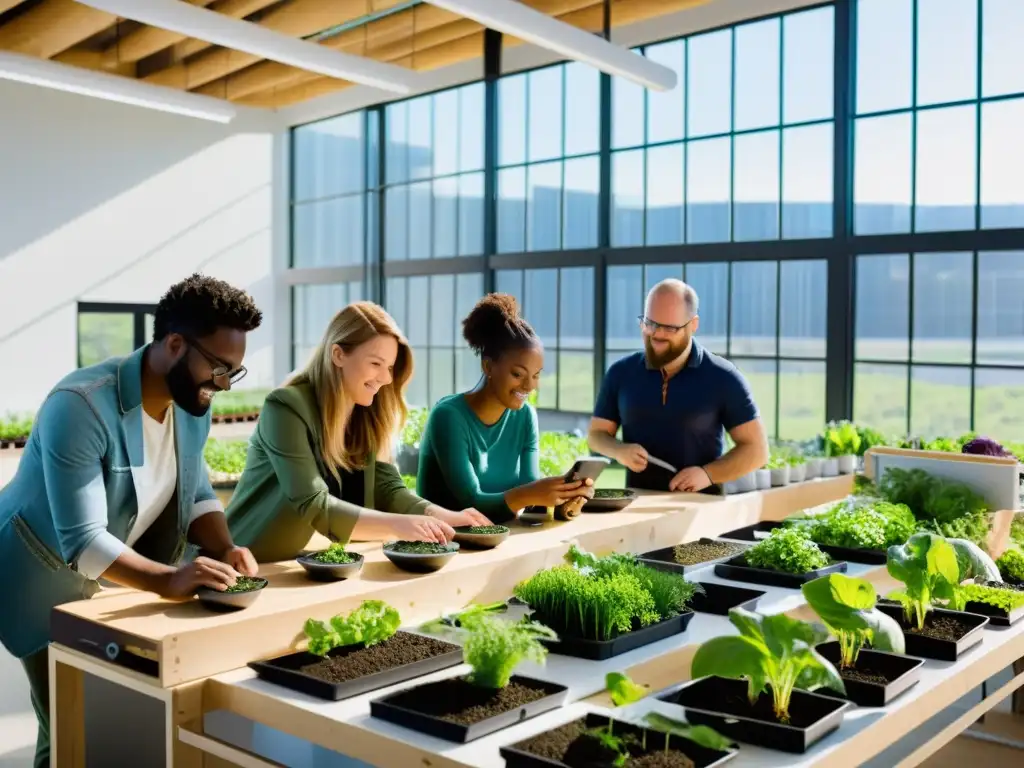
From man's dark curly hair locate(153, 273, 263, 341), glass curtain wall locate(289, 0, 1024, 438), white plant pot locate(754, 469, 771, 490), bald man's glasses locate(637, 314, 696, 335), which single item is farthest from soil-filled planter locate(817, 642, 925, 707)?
glass curtain wall locate(289, 0, 1024, 438)

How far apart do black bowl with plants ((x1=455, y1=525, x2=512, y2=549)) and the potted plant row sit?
0.30m

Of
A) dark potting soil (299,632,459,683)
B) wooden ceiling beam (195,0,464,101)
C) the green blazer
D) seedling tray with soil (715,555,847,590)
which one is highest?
wooden ceiling beam (195,0,464,101)

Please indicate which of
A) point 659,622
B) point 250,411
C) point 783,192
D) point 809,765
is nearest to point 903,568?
point 659,622

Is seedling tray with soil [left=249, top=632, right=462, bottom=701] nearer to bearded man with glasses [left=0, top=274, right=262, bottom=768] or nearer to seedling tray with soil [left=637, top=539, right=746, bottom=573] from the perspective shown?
bearded man with glasses [left=0, top=274, right=262, bottom=768]

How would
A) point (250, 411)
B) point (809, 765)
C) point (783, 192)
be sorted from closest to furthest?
1. point (809, 765)
2. point (783, 192)
3. point (250, 411)

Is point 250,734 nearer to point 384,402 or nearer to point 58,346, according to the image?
point 384,402

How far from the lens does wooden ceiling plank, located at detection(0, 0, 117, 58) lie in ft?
30.7

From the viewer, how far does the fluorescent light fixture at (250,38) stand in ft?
20.2

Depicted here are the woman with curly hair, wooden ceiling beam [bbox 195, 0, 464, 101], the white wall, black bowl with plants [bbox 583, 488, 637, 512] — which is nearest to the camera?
the woman with curly hair

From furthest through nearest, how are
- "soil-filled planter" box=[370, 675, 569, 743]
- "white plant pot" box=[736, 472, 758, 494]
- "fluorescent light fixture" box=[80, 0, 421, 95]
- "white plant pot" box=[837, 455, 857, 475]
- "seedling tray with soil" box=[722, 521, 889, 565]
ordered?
"fluorescent light fixture" box=[80, 0, 421, 95], "white plant pot" box=[837, 455, 857, 475], "white plant pot" box=[736, 472, 758, 494], "seedling tray with soil" box=[722, 521, 889, 565], "soil-filled planter" box=[370, 675, 569, 743]

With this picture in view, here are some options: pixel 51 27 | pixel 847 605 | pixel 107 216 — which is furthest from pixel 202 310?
pixel 107 216

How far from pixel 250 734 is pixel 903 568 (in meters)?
1.51

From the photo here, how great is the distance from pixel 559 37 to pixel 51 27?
218 inches

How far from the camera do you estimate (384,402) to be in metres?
2.93
